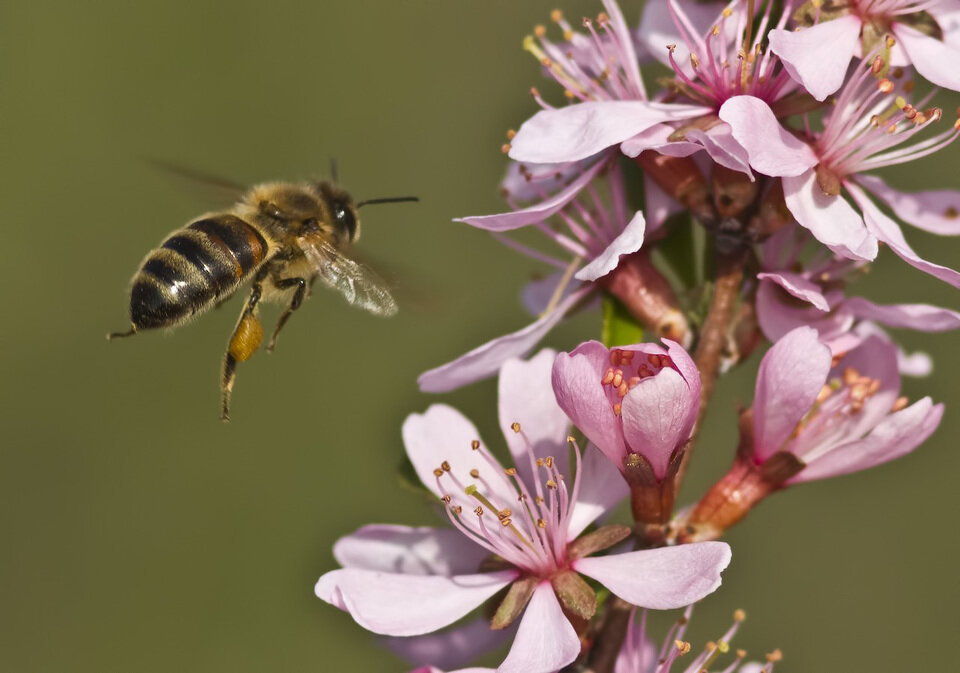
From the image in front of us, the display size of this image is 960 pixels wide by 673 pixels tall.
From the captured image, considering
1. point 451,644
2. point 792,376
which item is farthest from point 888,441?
point 451,644

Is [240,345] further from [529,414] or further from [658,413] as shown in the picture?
[658,413]

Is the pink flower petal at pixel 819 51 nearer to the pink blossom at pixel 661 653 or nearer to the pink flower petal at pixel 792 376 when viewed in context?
the pink flower petal at pixel 792 376

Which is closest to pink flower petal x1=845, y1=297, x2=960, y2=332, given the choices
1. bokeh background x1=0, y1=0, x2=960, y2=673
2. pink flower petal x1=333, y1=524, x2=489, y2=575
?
pink flower petal x1=333, y1=524, x2=489, y2=575

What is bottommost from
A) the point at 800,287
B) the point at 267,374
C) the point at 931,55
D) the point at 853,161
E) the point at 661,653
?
the point at 661,653

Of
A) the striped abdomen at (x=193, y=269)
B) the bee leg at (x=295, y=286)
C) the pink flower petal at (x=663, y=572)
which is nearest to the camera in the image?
the pink flower petal at (x=663, y=572)

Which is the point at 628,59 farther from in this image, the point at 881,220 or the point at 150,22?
the point at 150,22

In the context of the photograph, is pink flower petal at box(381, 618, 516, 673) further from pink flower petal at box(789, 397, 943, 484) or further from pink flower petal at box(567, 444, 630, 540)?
pink flower petal at box(789, 397, 943, 484)

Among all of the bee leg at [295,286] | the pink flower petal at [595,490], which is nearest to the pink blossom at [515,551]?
the pink flower petal at [595,490]
